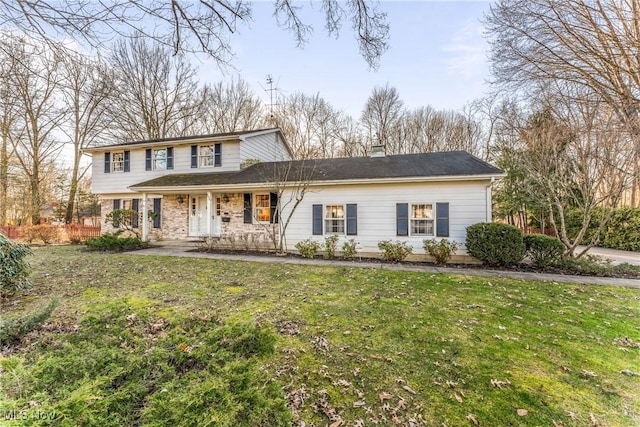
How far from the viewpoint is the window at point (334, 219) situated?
1156 cm

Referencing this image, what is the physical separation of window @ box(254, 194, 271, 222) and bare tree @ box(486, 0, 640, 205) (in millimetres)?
9971

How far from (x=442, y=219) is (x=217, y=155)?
461 inches

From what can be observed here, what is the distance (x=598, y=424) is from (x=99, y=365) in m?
4.15

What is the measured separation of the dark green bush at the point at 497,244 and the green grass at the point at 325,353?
199 cm

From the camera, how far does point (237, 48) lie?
14.4 ft

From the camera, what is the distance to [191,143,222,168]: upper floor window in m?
14.9

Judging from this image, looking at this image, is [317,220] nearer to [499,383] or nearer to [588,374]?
[499,383]

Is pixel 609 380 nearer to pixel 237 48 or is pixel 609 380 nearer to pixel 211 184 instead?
pixel 237 48

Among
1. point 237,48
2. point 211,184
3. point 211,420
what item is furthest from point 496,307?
point 211,184

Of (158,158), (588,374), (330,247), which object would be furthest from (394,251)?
(158,158)

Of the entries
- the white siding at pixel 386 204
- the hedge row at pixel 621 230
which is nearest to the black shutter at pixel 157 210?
the white siding at pixel 386 204

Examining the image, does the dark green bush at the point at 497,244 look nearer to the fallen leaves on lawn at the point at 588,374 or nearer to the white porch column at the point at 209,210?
the fallen leaves on lawn at the point at 588,374

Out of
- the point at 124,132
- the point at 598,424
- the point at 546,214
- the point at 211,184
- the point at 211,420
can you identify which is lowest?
the point at 598,424

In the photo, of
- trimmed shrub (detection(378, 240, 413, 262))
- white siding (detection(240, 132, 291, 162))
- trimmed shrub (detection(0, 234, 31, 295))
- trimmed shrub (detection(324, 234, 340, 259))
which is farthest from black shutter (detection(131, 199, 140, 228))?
trimmed shrub (detection(378, 240, 413, 262))
